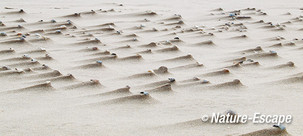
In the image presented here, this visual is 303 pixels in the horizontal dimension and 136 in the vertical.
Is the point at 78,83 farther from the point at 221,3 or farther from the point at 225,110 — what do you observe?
the point at 221,3

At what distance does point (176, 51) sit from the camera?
373cm

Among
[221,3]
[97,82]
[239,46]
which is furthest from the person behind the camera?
[221,3]

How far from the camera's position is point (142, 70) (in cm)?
317

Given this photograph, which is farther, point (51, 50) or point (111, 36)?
point (111, 36)

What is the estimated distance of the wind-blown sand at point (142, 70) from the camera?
7.38 feet

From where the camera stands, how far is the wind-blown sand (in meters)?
2.25

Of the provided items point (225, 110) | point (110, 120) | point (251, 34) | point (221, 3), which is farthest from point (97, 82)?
point (221, 3)

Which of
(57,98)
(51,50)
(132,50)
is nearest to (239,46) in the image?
(132,50)

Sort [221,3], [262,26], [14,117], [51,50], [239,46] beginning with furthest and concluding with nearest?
[221,3] < [262,26] < [239,46] < [51,50] < [14,117]

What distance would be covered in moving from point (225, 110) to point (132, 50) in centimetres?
150

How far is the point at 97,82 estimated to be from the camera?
280cm
